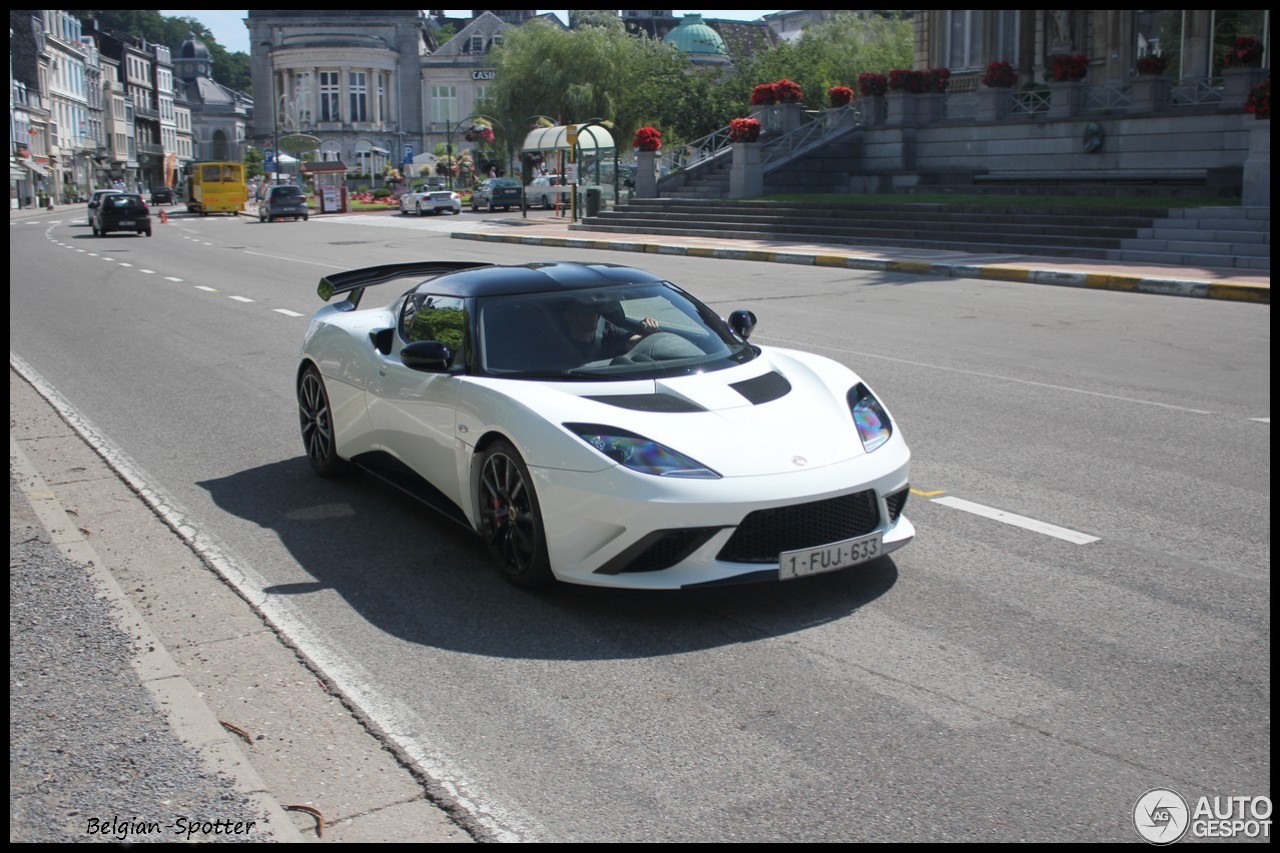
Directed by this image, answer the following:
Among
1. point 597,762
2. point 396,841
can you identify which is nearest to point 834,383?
point 597,762

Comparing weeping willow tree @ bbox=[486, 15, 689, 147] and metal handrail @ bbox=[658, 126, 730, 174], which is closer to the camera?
metal handrail @ bbox=[658, 126, 730, 174]

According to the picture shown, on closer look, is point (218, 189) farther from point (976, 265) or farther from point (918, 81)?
point (976, 265)

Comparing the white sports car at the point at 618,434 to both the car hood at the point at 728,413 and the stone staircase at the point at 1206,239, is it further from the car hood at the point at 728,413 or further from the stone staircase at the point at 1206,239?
the stone staircase at the point at 1206,239

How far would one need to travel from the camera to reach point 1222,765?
3893 mm

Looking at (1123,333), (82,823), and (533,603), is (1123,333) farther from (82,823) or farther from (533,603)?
(82,823)

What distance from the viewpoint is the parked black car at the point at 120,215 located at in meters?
42.3

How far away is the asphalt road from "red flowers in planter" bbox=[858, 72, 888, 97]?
28.8m

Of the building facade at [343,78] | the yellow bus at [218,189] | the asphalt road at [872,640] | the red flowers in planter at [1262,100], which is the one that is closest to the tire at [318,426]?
the asphalt road at [872,640]

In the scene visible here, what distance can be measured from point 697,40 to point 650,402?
11940cm

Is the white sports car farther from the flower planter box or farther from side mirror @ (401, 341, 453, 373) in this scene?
the flower planter box

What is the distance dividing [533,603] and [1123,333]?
10548 mm

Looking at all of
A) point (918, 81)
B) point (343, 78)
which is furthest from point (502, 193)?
point (343, 78)

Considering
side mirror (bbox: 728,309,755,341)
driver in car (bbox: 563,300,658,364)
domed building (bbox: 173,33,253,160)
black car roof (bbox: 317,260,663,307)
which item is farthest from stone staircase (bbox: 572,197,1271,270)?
domed building (bbox: 173,33,253,160)

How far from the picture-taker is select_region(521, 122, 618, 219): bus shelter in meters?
47.3
